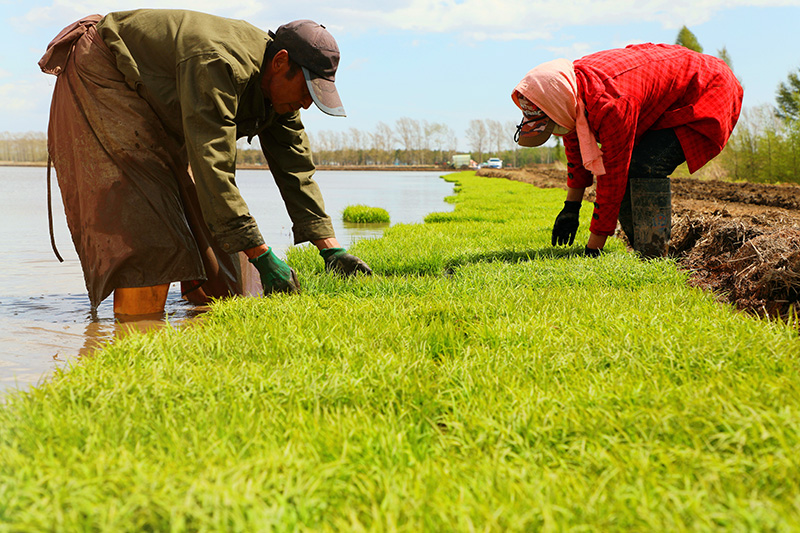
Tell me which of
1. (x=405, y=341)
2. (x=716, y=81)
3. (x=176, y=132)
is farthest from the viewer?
(x=716, y=81)

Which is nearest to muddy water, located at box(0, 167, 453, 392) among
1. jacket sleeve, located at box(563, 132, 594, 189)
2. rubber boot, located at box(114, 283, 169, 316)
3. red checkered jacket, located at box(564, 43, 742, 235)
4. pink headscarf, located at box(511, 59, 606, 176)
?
rubber boot, located at box(114, 283, 169, 316)

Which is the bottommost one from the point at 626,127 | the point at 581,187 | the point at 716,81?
the point at 581,187

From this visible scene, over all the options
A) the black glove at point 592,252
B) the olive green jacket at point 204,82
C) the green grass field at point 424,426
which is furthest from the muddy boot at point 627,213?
the olive green jacket at point 204,82

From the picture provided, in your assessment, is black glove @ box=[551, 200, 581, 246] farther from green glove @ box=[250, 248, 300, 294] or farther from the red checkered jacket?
green glove @ box=[250, 248, 300, 294]

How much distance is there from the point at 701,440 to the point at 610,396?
28 cm

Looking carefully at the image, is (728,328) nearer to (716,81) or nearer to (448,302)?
(448,302)

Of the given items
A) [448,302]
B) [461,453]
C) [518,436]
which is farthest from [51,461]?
[448,302]

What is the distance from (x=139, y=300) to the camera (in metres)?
3.44

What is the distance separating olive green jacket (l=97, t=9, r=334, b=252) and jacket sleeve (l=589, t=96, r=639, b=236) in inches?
87.2

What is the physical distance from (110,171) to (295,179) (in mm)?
1137

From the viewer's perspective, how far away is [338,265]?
13.1ft

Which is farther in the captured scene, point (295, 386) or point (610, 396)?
point (295, 386)

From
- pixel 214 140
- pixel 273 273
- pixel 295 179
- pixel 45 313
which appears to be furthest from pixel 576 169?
pixel 45 313

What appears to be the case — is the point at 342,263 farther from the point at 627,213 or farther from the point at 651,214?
the point at 627,213
